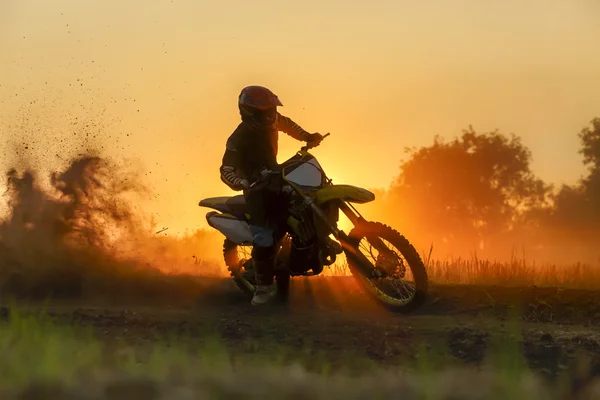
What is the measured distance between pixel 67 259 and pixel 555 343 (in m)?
7.69

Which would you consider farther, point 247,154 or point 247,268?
point 247,268

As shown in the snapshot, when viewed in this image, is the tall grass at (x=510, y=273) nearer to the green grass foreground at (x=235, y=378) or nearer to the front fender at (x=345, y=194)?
the front fender at (x=345, y=194)

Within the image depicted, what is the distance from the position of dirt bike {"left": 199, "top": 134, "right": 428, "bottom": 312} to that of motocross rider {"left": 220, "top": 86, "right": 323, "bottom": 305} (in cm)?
13

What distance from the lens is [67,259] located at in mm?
12469

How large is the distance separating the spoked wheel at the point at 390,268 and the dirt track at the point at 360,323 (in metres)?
0.18

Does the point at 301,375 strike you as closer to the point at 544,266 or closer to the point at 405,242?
the point at 405,242

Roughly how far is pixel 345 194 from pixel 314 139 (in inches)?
41.9

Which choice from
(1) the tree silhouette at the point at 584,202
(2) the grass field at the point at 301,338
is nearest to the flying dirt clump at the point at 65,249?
A: (2) the grass field at the point at 301,338

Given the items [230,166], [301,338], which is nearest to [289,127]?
[230,166]

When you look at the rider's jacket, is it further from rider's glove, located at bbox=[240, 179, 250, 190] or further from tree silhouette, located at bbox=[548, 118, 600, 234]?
tree silhouette, located at bbox=[548, 118, 600, 234]

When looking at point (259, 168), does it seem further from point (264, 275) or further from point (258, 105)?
point (264, 275)

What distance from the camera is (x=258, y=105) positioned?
8828mm

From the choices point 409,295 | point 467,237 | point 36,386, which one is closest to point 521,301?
point 409,295

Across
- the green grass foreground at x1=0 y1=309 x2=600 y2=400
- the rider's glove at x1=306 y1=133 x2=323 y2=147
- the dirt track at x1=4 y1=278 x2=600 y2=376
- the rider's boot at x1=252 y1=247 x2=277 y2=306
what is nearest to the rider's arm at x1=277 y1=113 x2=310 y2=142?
the rider's glove at x1=306 y1=133 x2=323 y2=147
